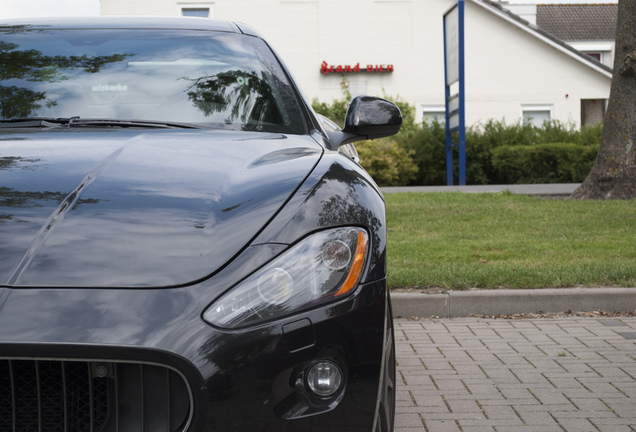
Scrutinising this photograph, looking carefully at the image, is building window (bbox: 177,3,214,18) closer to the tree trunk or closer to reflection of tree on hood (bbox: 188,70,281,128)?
the tree trunk

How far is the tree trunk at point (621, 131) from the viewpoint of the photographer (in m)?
11.0

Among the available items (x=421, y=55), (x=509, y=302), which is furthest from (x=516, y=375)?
Result: (x=421, y=55)

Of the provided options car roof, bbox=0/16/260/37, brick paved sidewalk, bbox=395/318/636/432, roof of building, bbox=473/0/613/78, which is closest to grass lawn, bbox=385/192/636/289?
brick paved sidewalk, bbox=395/318/636/432

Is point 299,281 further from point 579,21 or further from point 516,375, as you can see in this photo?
point 579,21

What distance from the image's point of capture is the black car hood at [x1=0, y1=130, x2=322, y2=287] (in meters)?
1.73

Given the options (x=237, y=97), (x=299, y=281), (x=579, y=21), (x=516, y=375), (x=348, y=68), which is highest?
(x=579, y=21)

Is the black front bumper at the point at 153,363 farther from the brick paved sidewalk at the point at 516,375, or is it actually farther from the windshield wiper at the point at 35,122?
the brick paved sidewalk at the point at 516,375

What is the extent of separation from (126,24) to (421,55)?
2562cm

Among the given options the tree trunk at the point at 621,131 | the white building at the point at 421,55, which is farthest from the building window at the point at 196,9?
the tree trunk at the point at 621,131

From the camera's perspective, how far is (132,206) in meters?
1.92

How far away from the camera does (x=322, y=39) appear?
28.2 metres

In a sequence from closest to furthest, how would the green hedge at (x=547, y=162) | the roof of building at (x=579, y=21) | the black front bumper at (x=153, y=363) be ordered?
1. the black front bumper at (x=153, y=363)
2. the green hedge at (x=547, y=162)
3. the roof of building at (x=579, y=21)

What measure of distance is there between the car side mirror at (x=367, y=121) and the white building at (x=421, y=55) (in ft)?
82.2

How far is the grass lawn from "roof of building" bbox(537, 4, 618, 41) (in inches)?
1210
